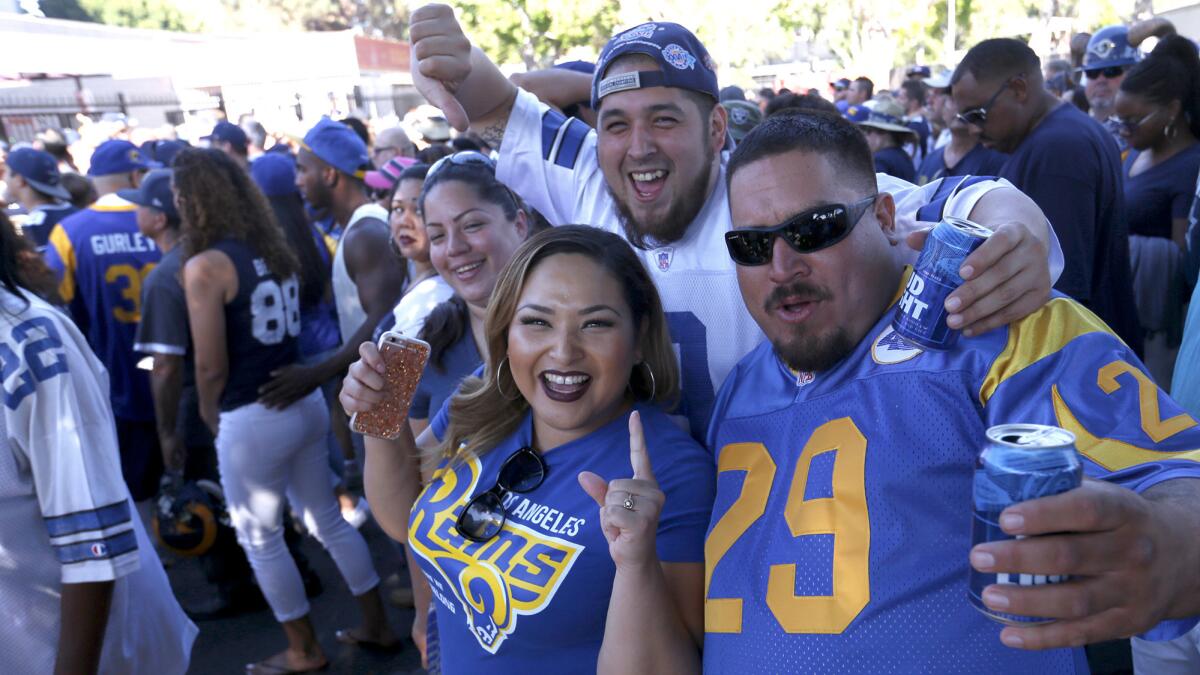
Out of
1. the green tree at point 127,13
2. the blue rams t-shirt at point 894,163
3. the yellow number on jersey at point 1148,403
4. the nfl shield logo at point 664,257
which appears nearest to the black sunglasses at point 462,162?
the nfl shield logo at point 664,257

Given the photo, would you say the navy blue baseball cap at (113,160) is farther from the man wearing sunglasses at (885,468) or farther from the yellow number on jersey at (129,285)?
the man wearing sunglasses at (885,468)

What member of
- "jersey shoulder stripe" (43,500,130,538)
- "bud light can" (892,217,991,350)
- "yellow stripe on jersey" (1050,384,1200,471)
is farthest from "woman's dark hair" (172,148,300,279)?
"yellow stripe on jersey" (1050,384,1200,471)

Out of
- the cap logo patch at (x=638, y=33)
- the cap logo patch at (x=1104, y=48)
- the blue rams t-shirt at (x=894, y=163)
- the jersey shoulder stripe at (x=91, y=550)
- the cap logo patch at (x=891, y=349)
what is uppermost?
the cap logo patch at (x=638, y=33)

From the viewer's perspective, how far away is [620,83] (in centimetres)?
255

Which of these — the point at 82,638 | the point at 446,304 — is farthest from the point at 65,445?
the point at 446,304

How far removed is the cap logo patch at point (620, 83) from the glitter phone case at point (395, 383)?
2.97 ft

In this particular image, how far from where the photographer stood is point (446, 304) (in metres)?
3.17

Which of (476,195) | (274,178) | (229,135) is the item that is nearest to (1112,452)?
(476,195)

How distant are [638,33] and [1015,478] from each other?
180cm

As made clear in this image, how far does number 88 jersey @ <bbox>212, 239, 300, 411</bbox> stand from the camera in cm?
425

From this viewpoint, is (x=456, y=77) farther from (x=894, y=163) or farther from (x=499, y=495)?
(x=894, y=163)

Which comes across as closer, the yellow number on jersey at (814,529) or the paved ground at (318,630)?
the yellow number on jersey at (814,529)

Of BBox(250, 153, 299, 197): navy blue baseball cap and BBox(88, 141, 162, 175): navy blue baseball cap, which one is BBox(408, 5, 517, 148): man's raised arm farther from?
BBox(88, 141, 162, 175): navy blue baseball cap

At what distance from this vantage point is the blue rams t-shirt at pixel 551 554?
6.34 feet
